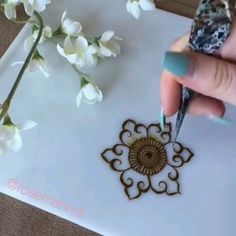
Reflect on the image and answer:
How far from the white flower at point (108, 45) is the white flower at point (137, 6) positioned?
0.12 ft

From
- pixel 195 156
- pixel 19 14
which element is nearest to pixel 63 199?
pixel 195 156

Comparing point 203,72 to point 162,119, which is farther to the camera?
point 162,119

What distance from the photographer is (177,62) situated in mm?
377

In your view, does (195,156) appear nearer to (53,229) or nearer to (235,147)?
(235,147)

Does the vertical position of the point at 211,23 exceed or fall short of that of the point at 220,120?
it exceeds it

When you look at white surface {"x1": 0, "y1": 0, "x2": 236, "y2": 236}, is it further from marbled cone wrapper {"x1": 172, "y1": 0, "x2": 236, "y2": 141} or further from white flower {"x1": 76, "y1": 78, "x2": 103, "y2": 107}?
marbled cone wrapper {"x1": 172, "y1": 0, "x2": 236, "y2": 141}

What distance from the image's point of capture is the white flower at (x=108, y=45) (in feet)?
1.66

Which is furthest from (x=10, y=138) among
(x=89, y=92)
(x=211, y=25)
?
(x=211, y=25)

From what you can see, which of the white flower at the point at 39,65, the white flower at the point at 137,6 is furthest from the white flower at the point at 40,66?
the white flower at the point at 137,6

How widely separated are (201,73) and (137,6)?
0.56 feet

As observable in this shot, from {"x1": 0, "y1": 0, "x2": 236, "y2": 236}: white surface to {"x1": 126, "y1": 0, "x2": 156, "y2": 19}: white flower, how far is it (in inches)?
1.0

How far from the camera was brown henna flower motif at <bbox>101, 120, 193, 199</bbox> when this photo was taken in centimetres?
46

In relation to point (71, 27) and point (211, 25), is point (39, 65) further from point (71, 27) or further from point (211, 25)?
point (211, 25)

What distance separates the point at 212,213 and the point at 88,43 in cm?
21
